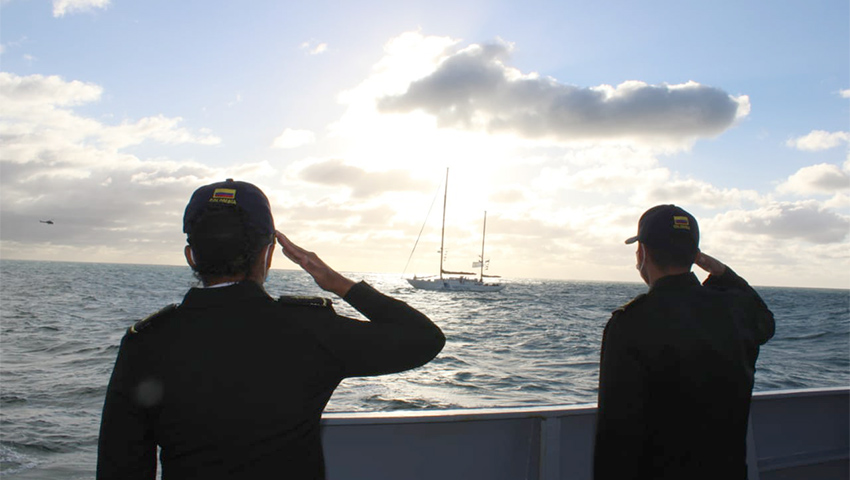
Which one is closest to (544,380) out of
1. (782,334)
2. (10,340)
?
(10,340)

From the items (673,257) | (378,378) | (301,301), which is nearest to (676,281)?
(673,257)

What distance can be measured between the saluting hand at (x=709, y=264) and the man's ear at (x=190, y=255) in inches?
74.2

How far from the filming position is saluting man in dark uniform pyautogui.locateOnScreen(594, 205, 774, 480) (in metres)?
1.81

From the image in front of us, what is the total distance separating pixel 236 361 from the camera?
1.32 metres

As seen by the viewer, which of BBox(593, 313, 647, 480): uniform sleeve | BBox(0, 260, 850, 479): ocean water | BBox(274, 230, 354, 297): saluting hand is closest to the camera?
BBox(274, 230, 354, 297): saluting hand

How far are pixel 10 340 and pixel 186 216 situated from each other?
2146 centimetres

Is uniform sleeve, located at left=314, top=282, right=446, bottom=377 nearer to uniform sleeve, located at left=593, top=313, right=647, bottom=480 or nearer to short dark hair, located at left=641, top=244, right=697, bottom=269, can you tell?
uniform sleeve, located at left=593, top=313, right=647, bottom=480

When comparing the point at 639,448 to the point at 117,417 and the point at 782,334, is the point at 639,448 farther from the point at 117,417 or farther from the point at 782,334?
the point at 782,334

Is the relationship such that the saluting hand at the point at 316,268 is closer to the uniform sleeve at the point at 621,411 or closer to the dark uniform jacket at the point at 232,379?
the dark uniform jacket at the point at 232,379

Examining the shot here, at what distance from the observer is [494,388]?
12773mm

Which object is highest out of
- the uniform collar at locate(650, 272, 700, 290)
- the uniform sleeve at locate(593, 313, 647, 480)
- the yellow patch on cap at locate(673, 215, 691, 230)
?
the yellow patch on cap at locate(673, 215, 691, 230)

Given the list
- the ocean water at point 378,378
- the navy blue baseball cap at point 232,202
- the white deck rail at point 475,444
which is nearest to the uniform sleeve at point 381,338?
the navy blue baseball cap at point 232,202

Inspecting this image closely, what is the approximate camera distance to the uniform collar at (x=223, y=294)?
1354 millimetres

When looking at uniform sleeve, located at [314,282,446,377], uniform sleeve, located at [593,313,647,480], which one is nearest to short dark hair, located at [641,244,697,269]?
uniform sleeve, located at [593,313,647,480]
